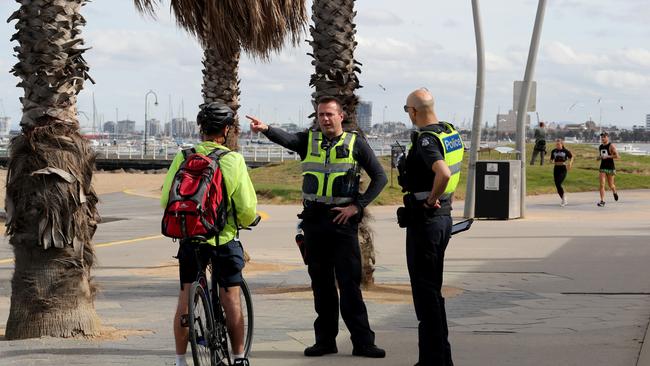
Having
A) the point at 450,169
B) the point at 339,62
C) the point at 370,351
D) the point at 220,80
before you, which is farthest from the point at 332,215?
the point at 220,80

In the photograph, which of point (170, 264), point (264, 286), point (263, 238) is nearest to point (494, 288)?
point (264, 286)

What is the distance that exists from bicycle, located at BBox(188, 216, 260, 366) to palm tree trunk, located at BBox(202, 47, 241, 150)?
8902mm

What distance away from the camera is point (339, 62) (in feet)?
39.7

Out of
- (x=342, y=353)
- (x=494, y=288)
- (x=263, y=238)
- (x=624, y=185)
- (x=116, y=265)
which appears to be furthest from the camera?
(x=624, y=185)

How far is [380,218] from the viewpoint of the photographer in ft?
79.3

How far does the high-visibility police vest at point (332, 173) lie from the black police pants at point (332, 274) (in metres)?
0.15

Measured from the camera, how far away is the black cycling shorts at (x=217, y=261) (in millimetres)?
6848

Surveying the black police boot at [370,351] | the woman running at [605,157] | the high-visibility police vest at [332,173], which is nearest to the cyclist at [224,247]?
the black police boot at [370,351]

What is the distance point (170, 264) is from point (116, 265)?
706 millimetres

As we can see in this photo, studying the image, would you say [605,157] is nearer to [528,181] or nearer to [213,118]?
[528,181]

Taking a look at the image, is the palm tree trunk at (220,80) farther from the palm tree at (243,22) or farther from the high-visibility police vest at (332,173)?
the high-visibility police vest at (332,173)

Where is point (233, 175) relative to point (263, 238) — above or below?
above

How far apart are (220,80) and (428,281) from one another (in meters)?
8.88

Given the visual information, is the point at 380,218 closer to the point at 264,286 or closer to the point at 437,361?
the point at 264,286
